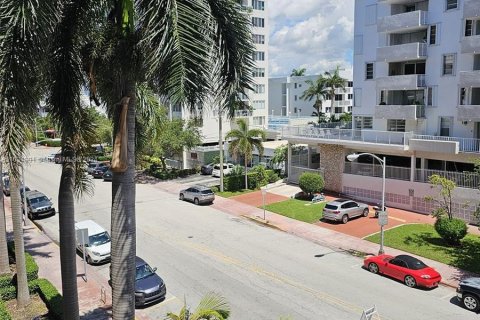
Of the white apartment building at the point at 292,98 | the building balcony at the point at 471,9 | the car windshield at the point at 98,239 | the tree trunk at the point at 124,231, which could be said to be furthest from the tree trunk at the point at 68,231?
the white apartment building at the point at 292,98

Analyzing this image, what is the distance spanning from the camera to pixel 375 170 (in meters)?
36.5

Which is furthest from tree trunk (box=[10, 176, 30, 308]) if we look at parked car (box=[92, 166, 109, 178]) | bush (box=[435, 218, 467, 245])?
parked car (box=[92, 166, 109, 178])

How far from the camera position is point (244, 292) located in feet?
63.3

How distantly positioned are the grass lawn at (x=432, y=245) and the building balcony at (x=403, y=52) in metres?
13.2

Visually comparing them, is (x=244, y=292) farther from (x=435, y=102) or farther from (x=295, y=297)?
(x=435, y=102)

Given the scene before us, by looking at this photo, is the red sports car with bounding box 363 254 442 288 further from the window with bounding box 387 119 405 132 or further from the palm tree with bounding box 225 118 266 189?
the palm tree with bounding box 225 118 266 189

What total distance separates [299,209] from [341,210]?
14.5 ft

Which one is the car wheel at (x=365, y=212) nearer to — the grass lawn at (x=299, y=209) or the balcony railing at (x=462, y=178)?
the grass lawn at (x=299, y=209)

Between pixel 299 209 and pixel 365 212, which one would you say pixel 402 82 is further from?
pixel 299 209

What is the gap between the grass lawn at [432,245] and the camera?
2334cm

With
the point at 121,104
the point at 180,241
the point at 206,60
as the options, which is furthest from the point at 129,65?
the point at 180,241

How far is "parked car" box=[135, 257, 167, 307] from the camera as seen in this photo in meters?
17.9

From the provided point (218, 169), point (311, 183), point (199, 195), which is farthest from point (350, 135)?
point (218, 169)

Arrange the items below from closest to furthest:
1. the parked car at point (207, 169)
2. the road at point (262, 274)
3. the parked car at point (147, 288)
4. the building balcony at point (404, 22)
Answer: the road at point (262, 274)
the parked car at point (147, 288)
the building balcony at point (404, 22)
the parked car at point (207, 169)
